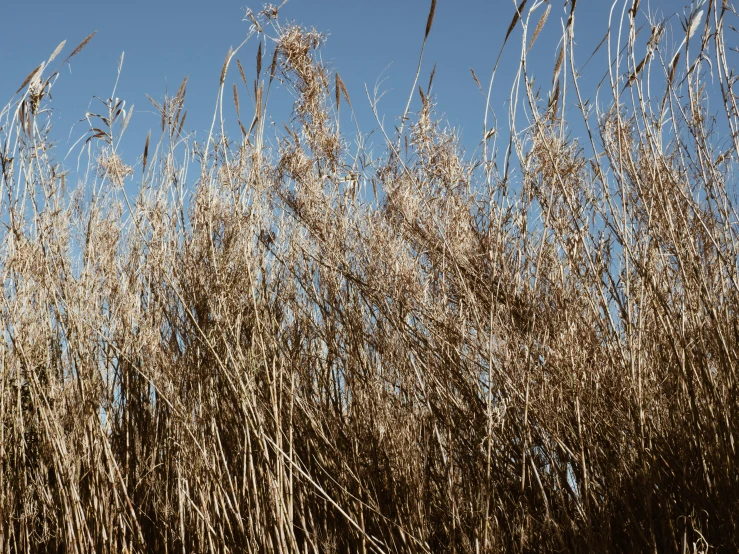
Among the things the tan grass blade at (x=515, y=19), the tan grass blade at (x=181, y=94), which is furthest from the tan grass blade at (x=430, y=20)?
the tan grass blade at (x=181, y=94)

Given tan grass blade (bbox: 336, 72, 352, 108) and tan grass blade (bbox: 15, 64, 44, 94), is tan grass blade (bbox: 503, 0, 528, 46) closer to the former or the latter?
tan grass blade (bbox: 336, 72, 352, 108)

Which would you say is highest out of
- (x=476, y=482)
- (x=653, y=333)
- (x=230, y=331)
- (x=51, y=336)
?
(x=51, y=336)

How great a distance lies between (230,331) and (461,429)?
549mm

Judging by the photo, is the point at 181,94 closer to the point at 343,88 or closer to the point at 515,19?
the point at 343,88

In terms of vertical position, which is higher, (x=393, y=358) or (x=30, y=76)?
(x=30, y=76)

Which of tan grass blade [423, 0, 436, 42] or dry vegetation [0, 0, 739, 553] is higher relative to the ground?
tan grass blade [423, 0, 436, 42]

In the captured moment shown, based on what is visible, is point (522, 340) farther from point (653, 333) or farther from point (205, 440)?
point (205, 440)

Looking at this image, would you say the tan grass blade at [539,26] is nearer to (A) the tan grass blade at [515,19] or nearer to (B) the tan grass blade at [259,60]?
(A) the tan grass blade at [515,19]

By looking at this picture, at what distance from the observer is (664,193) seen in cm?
121

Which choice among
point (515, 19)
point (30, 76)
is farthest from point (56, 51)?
point (515, 19)

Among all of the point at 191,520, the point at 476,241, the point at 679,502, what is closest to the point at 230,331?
the point at 191,520

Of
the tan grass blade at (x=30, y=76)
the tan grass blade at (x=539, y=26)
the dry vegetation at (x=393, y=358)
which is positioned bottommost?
the dry vegetation at (x=393, y=358)

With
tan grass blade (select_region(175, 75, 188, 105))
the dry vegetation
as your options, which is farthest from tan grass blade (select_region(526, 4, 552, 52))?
tan grass blade (select_region(175, 75, 188, 105))

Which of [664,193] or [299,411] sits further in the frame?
[299,411]
